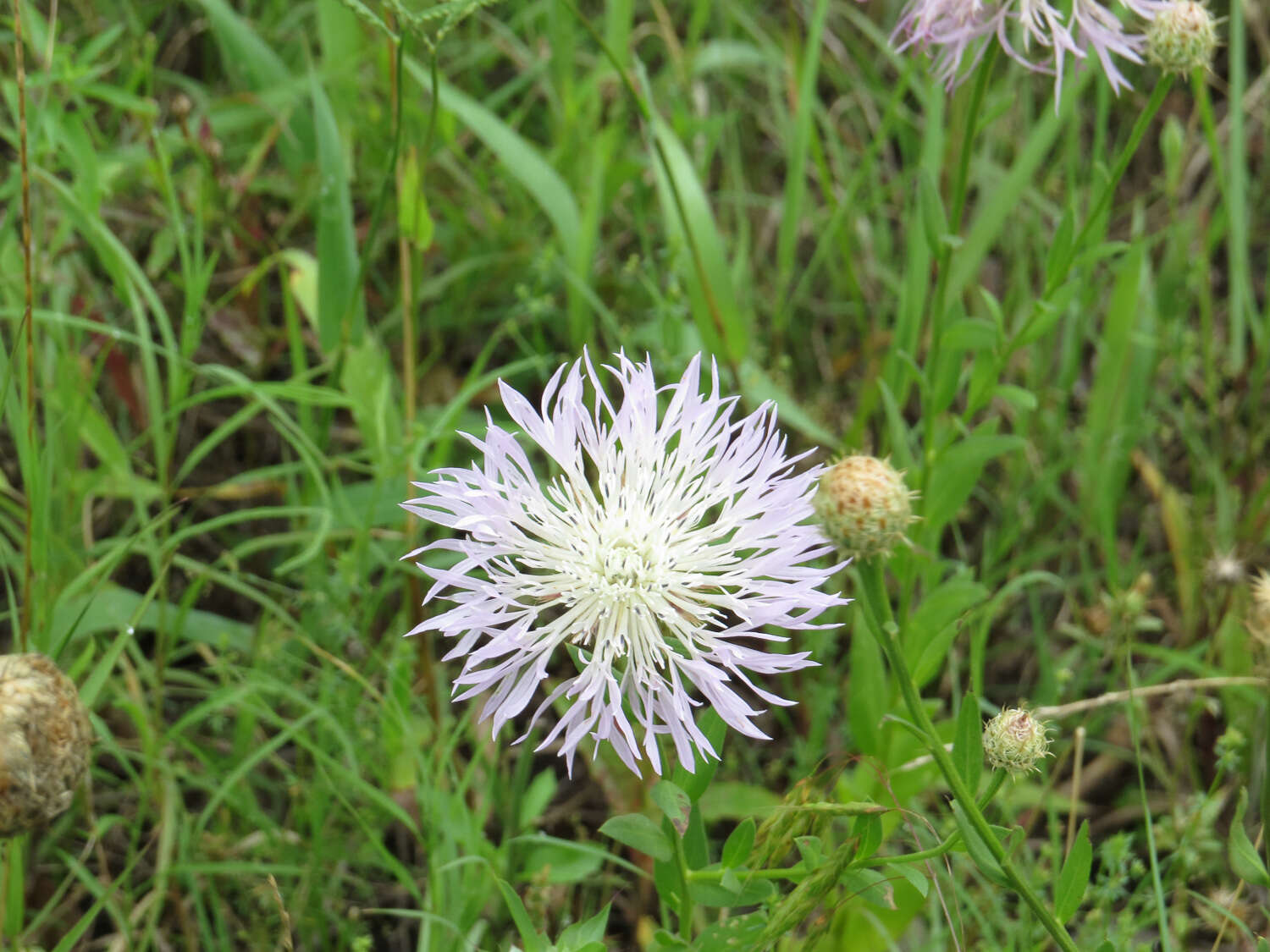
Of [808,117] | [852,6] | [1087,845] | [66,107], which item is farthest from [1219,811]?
[66,107]

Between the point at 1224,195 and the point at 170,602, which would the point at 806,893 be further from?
the point at 1224,195

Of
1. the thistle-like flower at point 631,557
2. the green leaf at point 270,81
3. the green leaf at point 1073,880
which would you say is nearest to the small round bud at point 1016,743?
the green leaf at point 1073,880

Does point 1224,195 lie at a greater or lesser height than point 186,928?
greater

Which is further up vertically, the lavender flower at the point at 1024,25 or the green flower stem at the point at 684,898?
the lavender flower at the point at 1024,25

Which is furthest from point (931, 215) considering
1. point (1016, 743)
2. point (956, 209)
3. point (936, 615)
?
point (1016, 743)

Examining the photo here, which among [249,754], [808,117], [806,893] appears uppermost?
[808,117]

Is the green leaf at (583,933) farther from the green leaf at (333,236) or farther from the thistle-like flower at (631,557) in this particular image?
the green leaf at (333,236)
